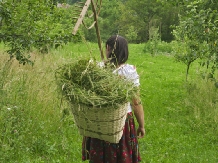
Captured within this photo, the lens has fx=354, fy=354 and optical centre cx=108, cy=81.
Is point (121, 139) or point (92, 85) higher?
point (92, 85)

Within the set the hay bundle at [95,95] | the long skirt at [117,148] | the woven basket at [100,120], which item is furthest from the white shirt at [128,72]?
the long skirt at [117,148]

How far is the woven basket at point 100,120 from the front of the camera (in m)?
2.64

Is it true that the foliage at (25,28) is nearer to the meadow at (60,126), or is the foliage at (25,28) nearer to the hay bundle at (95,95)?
the meadow at (60,126)

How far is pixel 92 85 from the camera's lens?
263cm

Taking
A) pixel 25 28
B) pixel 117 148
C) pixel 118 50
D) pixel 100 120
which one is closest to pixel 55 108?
pixel 25 28

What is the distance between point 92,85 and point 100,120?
27cm

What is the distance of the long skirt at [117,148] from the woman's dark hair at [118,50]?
528 mm

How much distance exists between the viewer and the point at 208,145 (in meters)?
6.13

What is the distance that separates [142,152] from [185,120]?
85.5 inches

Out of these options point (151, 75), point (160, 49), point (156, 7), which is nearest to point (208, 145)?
point (151, 75)

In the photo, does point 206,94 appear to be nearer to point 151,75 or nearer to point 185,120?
point 185,120

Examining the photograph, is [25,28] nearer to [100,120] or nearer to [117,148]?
[117,148]

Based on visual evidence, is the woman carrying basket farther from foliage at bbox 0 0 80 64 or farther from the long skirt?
foliage at bbox 0 0 80 64

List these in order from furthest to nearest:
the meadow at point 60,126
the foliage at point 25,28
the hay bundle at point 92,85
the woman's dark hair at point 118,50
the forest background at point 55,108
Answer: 1. the foliage at point 25,28
2. the forest background at point 55,108
3. the meadow at point 60,126
4. the woman's dark hair at point 118,50
5. the hay bundle at point 92,85
